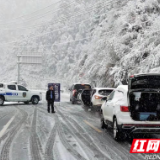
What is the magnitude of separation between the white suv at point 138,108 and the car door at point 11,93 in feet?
54.9

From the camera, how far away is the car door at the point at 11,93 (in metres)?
24.3

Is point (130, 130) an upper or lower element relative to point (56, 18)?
lower

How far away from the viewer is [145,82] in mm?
9047

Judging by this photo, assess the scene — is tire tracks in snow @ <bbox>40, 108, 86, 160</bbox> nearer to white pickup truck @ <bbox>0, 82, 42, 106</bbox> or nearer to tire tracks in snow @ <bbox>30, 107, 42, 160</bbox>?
tire tracks in snow @ <bbox>30, 107, 42, 160</bbox>

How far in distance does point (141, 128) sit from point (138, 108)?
64 cm

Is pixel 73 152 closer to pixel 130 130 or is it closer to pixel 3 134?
pixel 130 130

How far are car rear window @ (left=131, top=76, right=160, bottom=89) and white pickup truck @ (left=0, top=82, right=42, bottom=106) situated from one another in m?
17.0

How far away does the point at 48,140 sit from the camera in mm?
8586

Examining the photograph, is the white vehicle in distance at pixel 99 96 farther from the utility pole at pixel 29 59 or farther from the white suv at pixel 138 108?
the utility pole at pixel 29 59

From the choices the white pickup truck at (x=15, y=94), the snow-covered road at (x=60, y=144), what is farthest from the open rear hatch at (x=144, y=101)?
the white pickup truck at (x=15, y=94)

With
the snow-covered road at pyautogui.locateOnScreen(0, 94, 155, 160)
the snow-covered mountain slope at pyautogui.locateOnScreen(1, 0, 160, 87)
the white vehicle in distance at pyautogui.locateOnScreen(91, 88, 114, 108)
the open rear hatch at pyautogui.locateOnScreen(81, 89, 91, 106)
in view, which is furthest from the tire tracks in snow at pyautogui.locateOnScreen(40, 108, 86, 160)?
the open rear hatch at pyautogui.locateOnScreen(81, 89, 91, 106)

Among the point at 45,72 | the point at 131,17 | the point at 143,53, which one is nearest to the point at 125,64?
the point at 143,53

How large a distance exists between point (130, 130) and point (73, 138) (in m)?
1.91

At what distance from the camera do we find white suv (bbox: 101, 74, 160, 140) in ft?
26.4
